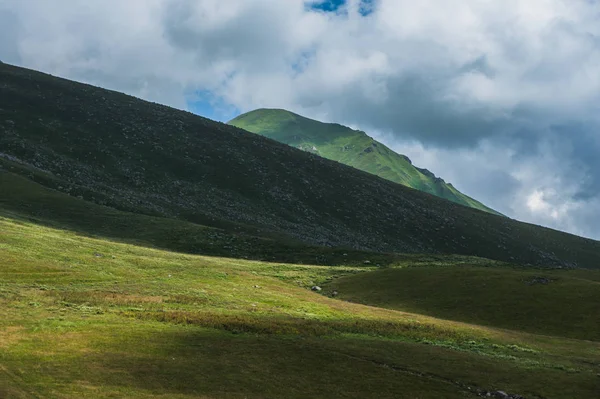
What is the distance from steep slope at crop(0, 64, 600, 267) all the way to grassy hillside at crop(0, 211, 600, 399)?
7078 centimetres

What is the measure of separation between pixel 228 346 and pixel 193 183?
131230mm

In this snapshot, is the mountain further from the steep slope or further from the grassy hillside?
the steep slope

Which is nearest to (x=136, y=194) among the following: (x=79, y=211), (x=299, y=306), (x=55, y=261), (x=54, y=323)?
(x=79, y=211)

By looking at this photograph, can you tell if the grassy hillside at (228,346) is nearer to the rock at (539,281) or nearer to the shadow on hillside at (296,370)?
the shadow on hillside at (296,370)

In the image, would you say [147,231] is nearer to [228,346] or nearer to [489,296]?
[489,296]

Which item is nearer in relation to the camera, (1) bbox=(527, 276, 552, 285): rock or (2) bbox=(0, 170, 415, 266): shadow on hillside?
(1) bbox=(527, 276, 552, 285): rock

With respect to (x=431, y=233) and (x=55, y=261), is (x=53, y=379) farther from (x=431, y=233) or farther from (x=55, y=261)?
(x=431, y=233)

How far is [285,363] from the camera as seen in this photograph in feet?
116

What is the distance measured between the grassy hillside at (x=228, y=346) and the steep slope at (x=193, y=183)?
7078cm

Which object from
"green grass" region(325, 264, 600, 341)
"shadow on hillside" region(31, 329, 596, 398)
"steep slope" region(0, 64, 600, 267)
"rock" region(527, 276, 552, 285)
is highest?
"steep slope" region(0, 64, 600, 267)

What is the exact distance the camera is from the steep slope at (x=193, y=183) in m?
139

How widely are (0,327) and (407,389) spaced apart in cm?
2845

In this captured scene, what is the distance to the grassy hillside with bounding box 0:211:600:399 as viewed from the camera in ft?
98.3

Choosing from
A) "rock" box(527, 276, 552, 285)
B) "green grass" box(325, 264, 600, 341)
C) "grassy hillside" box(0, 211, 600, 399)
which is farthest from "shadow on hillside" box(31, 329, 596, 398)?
"rock" box(527, 276, 552, 285)
